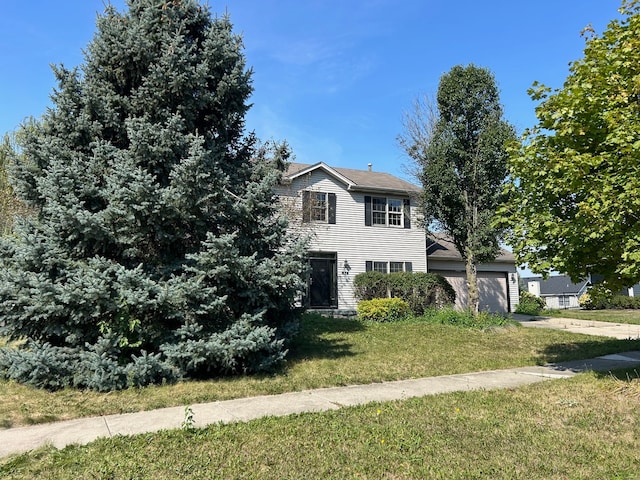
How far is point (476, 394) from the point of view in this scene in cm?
690

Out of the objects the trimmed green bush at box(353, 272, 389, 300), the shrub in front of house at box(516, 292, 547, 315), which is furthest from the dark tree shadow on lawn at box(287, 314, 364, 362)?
the shrub in front of house at box(516, 292, 547, 315)

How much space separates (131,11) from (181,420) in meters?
7.62

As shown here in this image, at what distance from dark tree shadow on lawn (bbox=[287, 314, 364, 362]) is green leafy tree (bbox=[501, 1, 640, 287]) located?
185 inches

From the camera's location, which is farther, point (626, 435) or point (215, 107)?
point (215, 107)

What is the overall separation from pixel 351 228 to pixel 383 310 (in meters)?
5.30

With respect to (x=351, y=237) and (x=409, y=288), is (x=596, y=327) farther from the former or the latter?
(x=351, y=237)

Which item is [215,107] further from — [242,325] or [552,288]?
[552,288]

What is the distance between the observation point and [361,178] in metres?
22.5

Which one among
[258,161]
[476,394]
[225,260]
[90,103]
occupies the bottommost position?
[476,394]

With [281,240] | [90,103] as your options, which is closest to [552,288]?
[281,240]

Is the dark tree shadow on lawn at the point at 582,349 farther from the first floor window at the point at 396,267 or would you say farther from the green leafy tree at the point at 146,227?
the first floor window at the point at 396,267

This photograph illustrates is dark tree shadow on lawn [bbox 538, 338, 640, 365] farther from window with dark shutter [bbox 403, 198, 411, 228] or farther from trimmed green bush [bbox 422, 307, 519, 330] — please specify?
window with dark shutter [bbox 403, 198, 411, 228]

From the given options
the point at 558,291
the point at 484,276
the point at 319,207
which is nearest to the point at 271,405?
the point at 319,207

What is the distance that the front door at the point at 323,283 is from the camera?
19.5 m
